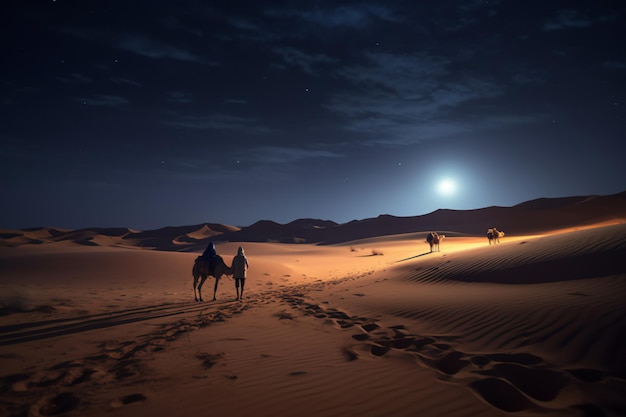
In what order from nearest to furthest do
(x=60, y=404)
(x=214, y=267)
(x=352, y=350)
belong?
1. (x=60, y=404)
2. (x=352, y=350)
3. (x=214, y=267)

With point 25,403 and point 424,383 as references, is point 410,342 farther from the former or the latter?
point 25,403

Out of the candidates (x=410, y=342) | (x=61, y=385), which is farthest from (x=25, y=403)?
(x=410, y=342)

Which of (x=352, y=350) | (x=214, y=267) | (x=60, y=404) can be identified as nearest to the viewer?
(x=60, y=404)

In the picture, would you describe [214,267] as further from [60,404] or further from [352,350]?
[60,404]

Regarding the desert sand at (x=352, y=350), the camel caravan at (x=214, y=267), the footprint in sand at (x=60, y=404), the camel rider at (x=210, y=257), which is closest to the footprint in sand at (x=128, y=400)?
the desert sand at (x=352, y=350)

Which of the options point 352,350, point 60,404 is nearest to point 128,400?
point 60,404

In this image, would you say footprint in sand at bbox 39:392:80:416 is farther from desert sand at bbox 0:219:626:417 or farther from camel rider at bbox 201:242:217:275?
camel rider at bbox 201:242:217:275

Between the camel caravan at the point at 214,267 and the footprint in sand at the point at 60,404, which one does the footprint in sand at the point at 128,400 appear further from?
the camel caravan at the point at 214,267

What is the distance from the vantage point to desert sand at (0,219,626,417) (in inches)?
131

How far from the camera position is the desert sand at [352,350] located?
10.9ft

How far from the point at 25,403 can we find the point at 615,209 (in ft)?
212

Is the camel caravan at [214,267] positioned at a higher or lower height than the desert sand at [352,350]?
higher

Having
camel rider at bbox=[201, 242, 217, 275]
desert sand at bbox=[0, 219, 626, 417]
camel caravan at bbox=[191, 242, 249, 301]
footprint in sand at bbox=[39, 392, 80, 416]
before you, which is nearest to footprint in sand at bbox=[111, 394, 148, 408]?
desert sand at bbox=[0, 219, 626, 417]

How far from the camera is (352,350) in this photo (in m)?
5.01
